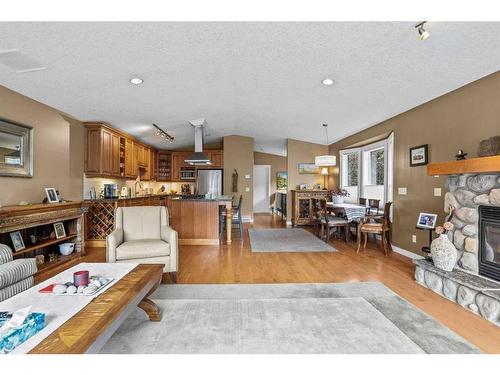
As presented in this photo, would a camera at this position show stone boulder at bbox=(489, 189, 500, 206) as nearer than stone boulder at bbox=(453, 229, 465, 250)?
Yes

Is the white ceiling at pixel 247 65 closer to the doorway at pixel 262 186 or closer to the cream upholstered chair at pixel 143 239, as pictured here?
the cream upholstered chair at pixel 143 239

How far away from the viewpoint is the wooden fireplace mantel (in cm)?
222

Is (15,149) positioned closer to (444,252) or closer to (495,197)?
(444,252)

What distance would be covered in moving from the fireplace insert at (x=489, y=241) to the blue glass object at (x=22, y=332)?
3421 mm

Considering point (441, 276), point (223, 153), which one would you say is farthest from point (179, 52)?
point (223, 153)

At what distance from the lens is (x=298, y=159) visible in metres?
7.92

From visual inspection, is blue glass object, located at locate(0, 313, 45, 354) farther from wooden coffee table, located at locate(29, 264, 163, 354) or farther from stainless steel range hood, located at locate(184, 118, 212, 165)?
stainless steel range hood, located at locate(184, 118, 212, 165)

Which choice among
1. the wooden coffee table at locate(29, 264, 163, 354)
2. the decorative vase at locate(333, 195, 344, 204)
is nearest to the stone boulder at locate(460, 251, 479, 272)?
the wooden coffee table at locate(29, 264, 163, 354)

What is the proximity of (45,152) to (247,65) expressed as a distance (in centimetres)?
317

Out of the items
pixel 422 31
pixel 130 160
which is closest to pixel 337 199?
pixel 422 31

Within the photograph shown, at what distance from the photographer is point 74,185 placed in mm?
4676

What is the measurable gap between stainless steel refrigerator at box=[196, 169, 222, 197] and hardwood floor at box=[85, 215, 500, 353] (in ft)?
12.3

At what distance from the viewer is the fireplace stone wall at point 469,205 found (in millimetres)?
2482
